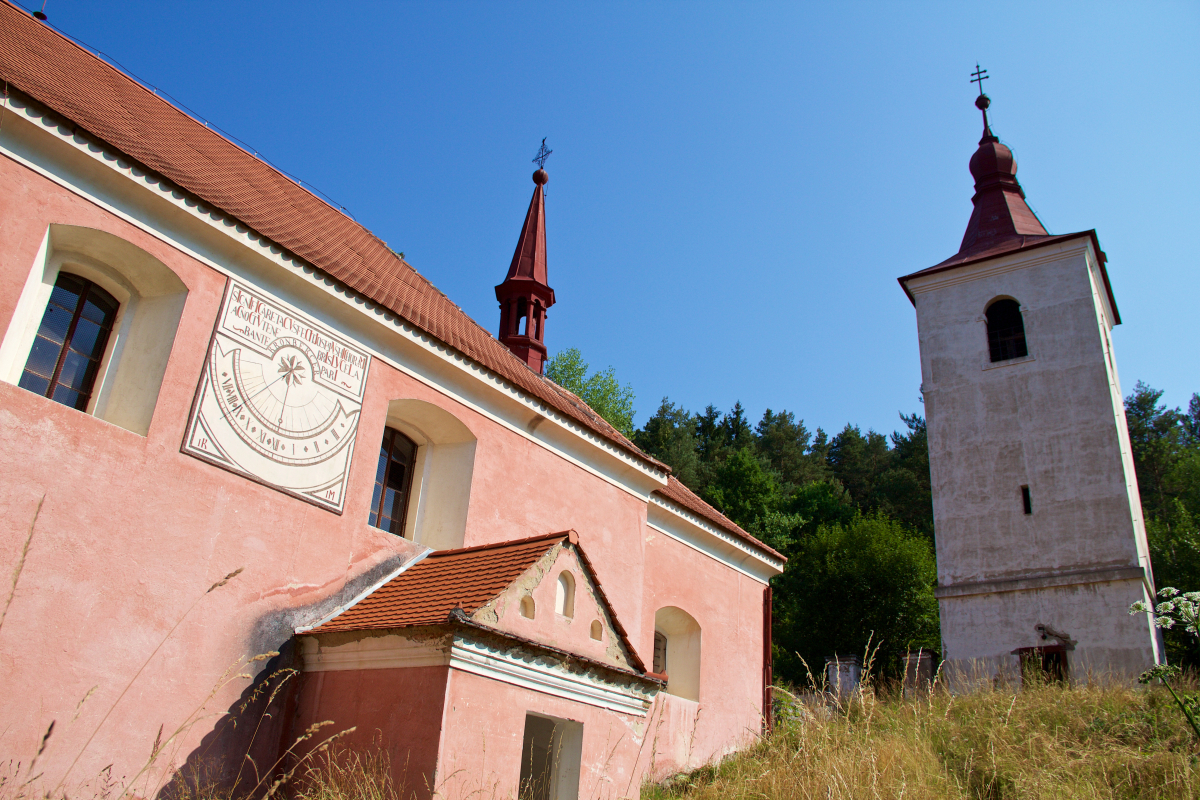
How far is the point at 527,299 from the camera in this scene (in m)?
17.5

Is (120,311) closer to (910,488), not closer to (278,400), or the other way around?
(278,400)

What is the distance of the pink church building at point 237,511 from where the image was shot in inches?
243

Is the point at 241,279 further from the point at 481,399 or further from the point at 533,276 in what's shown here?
the point at 533,276

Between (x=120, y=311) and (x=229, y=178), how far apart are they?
2478 mm

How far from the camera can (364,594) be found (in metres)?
8.08

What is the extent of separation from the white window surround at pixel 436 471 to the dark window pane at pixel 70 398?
9.54ft

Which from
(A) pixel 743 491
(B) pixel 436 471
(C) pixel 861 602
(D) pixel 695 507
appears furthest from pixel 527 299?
(A) pixel 743 491

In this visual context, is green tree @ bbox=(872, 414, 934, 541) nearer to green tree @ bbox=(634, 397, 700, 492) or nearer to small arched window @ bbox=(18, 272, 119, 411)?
green tree @ bbox=(634, 397, 700, 492)

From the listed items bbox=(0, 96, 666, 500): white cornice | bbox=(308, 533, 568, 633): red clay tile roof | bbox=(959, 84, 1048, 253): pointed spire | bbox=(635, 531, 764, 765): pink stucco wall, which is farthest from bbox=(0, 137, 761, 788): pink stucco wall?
bbox=(959, 84, 1048, 253): pointed spire

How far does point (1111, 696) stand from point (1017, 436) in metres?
9.47

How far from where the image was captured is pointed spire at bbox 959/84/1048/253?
22844 mm

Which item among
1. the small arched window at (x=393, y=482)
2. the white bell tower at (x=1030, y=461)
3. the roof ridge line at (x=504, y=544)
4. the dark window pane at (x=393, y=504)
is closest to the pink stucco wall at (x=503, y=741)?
the roof ridge line at (x=504, y=544)

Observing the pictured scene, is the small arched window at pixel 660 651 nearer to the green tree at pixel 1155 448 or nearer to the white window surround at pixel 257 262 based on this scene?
the white window surround at pixel 257 262

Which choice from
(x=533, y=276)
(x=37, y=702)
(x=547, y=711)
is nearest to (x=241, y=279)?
(x=37, y=702)
